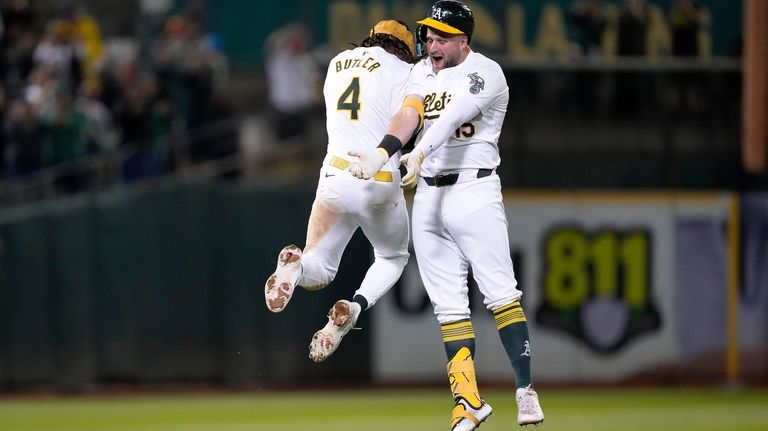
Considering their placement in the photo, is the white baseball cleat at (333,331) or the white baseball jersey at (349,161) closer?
the white baseball cleat at (333,331)

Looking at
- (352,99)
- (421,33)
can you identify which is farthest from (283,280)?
(421,33)

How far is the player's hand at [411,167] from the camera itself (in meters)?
8.21

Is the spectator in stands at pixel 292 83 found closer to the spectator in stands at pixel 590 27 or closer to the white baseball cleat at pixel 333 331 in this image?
the spectator in stands at pixel 590 27

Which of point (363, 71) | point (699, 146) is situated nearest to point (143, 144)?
point (699, 146)

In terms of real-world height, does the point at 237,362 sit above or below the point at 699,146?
below

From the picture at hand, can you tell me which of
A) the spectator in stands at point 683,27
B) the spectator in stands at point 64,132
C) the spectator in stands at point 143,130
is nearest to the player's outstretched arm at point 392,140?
the spectator in stands at point 64,132

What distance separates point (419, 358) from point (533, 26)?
473cm

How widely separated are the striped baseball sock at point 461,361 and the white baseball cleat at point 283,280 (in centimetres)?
109

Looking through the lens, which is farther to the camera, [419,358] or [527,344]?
[419,358]

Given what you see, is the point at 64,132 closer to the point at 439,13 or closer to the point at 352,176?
the point at 352,176

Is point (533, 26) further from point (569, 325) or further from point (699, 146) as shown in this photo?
point (569, 325)

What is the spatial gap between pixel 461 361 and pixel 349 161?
1.49 m

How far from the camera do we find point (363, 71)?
895 centimetres

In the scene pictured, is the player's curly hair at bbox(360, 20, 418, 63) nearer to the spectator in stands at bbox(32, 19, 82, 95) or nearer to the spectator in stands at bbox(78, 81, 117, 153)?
the spectator in stands at bbox(78, 81, 117, 153)
